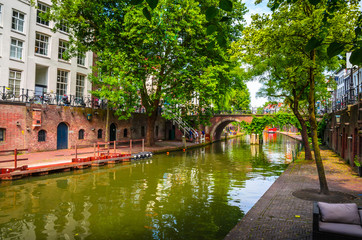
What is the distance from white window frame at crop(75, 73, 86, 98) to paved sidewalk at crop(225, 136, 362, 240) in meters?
21.9

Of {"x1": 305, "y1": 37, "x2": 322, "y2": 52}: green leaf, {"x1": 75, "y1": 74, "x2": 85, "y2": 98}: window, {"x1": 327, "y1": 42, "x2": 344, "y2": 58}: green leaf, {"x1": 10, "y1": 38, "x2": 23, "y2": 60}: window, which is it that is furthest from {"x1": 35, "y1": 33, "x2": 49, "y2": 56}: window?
{"x1": 327, "y1": 42, "x2": 344, "y2": 58}: green leaf

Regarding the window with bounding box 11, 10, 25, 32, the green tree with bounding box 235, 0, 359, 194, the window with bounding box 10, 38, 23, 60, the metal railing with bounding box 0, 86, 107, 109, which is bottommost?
the metal railing with bounding box 0, 86, 107, 109

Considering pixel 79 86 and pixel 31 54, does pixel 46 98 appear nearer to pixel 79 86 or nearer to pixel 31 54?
pixel 31 54

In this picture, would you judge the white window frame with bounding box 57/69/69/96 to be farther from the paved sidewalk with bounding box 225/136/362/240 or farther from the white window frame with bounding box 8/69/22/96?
the paved sidewalk with bounding box 225/136/362/240

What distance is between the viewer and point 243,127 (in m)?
35.9

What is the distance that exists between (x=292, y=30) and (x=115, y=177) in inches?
411

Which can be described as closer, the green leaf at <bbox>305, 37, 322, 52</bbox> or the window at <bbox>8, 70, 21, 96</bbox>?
the green leaf at <bbox>305, 37, 322, 52</bbox>

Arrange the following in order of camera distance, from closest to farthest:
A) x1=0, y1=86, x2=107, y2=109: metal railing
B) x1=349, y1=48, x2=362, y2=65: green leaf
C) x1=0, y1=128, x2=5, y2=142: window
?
x1=349, y1=48, x2=362, y2=65: green leaf < x1=0, y1=128, x2=5, y2=142: window < x1=0, y1=86, x2=107, y2=109: metal railing

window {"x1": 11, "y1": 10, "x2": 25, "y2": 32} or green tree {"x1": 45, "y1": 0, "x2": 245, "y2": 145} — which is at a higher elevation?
window {"x1": 11, "y1": 10, "x2": 25, "y2": 32}

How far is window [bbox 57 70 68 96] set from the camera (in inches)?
999

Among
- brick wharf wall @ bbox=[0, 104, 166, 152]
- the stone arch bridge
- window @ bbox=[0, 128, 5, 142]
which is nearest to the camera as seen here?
window @ bbox=[0, 128, 5, 142]

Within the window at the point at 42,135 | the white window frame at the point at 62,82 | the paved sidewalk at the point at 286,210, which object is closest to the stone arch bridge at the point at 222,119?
the white window frame at the point at 62,82

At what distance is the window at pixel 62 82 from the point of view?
25.4 metres

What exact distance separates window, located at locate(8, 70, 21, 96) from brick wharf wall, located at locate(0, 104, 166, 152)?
3.52 meters
